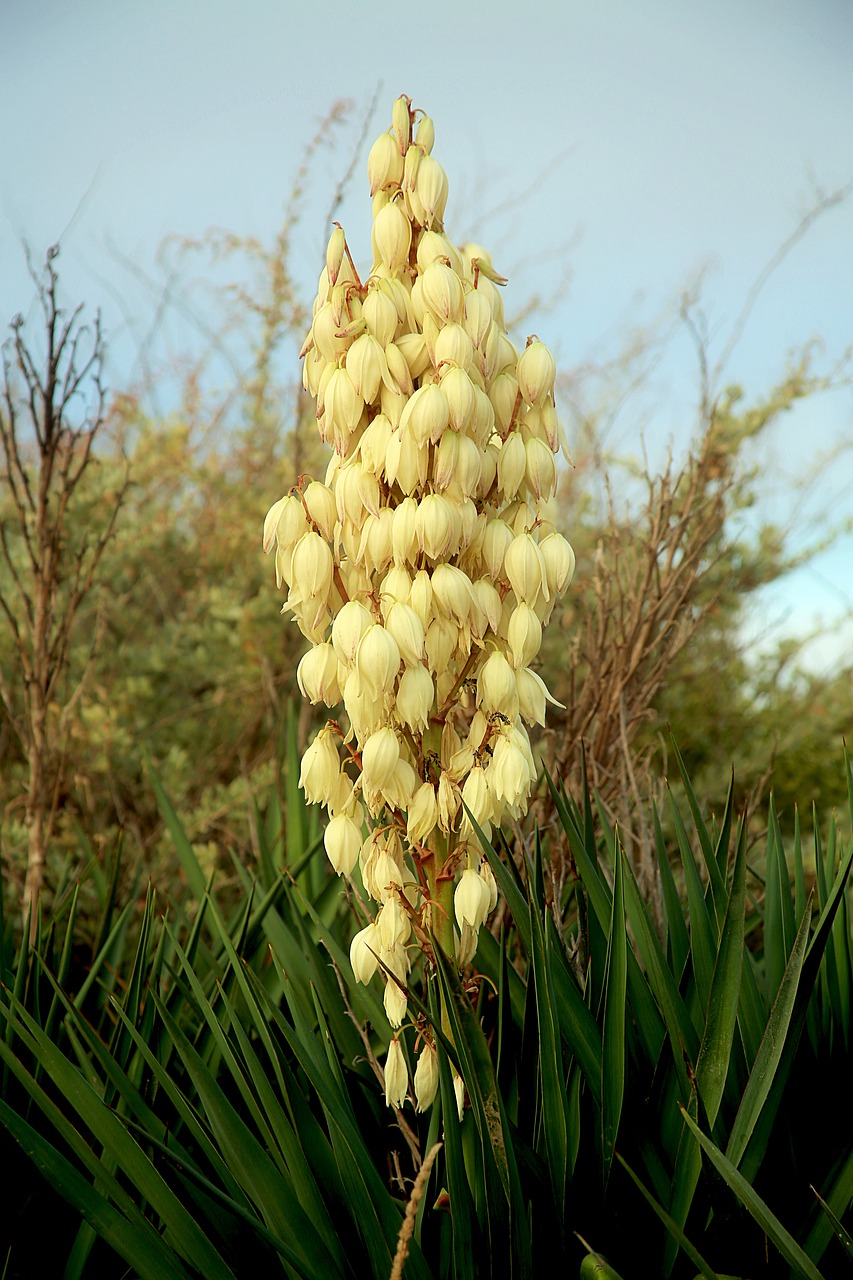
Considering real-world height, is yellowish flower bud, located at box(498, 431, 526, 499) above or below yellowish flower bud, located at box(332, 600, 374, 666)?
above

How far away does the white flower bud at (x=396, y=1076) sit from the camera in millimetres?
1243

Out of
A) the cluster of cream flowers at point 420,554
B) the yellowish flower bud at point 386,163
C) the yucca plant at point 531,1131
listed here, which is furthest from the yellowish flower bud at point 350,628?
the yellowish flower bud at point 386,163

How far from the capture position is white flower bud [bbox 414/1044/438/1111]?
1243mm

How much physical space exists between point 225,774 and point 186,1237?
3555 millimetres

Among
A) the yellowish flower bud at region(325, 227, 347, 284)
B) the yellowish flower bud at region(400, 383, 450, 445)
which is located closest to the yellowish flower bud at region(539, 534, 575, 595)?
the yellowish flower bud at region(400, 383, 450, 445)

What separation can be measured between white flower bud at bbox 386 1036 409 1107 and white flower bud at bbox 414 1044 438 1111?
0.7 inches

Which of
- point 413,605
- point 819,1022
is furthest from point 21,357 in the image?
point 819,1022

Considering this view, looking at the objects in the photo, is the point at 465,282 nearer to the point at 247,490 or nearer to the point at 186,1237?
the point at 186,1237

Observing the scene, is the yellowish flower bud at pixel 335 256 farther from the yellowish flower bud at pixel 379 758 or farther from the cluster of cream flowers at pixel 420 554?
the yellowish flower bud at pixel 379 758

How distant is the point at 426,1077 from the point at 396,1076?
0.13 ft

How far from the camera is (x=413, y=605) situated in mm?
1179

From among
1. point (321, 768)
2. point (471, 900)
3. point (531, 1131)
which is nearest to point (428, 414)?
point (321, 768)

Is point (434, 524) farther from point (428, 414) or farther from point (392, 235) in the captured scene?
point (392, 235)

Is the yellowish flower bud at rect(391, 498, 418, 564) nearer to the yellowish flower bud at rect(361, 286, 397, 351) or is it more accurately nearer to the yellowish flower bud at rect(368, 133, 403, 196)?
the yellowish flower bud at rect(361, 286, 397, 351)
